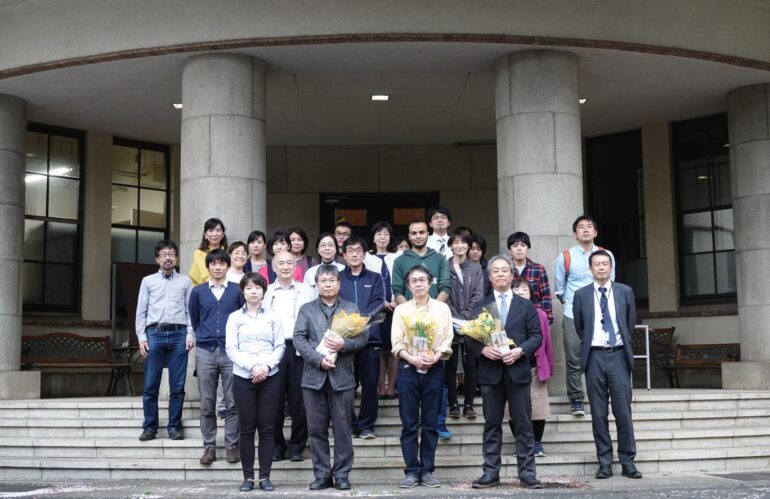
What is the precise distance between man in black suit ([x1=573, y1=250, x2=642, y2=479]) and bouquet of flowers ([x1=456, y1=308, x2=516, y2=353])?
0.87 m

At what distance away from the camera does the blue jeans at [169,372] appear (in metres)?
10.1

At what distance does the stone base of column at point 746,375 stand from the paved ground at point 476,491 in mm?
4268

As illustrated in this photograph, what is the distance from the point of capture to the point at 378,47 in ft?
39.3

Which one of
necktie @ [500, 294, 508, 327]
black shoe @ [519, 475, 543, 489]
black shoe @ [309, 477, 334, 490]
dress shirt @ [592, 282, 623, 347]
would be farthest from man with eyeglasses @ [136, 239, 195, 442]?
dress shirt @ [592, 282, 623, 347]

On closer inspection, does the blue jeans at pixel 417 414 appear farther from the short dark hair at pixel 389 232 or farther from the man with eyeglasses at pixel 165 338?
the man with eyeglasses at pixel 165 338

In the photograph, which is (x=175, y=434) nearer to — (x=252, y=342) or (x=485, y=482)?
(x=252, y=342)

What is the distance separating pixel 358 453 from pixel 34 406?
413cm

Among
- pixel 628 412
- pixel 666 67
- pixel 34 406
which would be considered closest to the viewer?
pixel 628 412

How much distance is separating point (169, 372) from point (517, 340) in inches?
141

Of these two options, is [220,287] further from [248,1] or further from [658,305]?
[658,305]

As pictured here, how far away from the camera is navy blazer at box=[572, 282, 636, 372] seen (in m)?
8.95

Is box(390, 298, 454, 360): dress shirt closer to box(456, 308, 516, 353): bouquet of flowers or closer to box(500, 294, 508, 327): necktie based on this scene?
box(456, 308, 516, 353): bouquet of flowers

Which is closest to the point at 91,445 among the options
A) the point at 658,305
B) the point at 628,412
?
the point at 628,412

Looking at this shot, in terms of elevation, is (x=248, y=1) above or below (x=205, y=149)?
above
